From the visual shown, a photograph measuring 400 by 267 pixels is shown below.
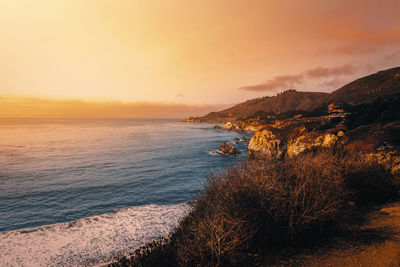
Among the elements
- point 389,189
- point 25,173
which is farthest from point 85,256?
point 25,173

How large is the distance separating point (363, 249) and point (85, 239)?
13227 mm

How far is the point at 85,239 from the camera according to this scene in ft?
33.8

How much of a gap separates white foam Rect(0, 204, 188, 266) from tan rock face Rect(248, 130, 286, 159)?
60.0 ft

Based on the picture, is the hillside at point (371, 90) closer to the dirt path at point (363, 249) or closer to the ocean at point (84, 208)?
the dirt path at point (363, 249)

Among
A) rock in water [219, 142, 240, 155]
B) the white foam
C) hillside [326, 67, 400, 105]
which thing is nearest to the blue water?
the white foam

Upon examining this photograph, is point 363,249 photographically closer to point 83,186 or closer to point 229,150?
point 83,186

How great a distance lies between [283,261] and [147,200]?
44.1ft

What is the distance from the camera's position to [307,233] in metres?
5.57

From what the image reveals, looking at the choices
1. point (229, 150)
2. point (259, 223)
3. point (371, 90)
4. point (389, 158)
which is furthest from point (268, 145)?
point (371, 90)

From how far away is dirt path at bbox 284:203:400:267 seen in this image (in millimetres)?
4629

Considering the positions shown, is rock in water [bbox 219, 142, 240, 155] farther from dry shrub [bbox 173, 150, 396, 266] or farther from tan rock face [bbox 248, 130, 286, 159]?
dry shrub [bbox 173, 150, 396, 266]

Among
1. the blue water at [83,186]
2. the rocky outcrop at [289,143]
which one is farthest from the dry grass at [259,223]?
the rocky outcrop at [289,143]

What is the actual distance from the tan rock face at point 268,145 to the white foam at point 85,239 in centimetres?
1829

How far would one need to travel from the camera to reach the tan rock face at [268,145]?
90.3 feet
